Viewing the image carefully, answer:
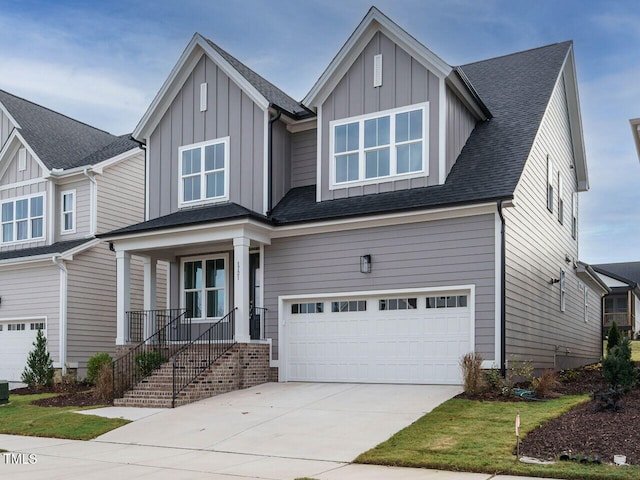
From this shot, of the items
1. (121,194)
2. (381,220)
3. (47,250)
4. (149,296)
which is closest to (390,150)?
(381,220)

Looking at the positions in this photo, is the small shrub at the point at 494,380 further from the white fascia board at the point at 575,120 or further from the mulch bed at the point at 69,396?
the white fascia board at the point at 575,120

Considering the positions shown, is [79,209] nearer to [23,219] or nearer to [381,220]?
[23,219]

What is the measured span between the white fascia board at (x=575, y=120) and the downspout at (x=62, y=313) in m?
16.2

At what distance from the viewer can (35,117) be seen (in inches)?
1080

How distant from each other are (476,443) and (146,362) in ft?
31.9

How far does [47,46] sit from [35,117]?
10.4m

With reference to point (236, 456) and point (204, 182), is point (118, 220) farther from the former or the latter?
point (236, 456)

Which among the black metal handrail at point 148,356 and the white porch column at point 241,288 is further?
the white porch column at point 241,288

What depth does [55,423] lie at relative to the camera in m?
14.0

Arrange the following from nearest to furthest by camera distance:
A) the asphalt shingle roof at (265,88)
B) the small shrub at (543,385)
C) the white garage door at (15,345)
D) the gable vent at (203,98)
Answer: the small shrub at (543,385)
the asphalt shingle roof at (265,88)
the gable vent at (203,98)
the white garage door at (15,345)

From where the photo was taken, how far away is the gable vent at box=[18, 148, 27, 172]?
25.7m

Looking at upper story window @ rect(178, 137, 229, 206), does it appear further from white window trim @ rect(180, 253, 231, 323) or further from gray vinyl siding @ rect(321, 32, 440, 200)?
gray vinyl siding @ rect(321, 32, 440, 200)

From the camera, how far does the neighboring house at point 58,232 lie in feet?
75.5

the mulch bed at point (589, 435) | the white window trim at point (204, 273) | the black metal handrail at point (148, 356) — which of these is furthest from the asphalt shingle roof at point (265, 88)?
the mulch bed at point (589, 435)
